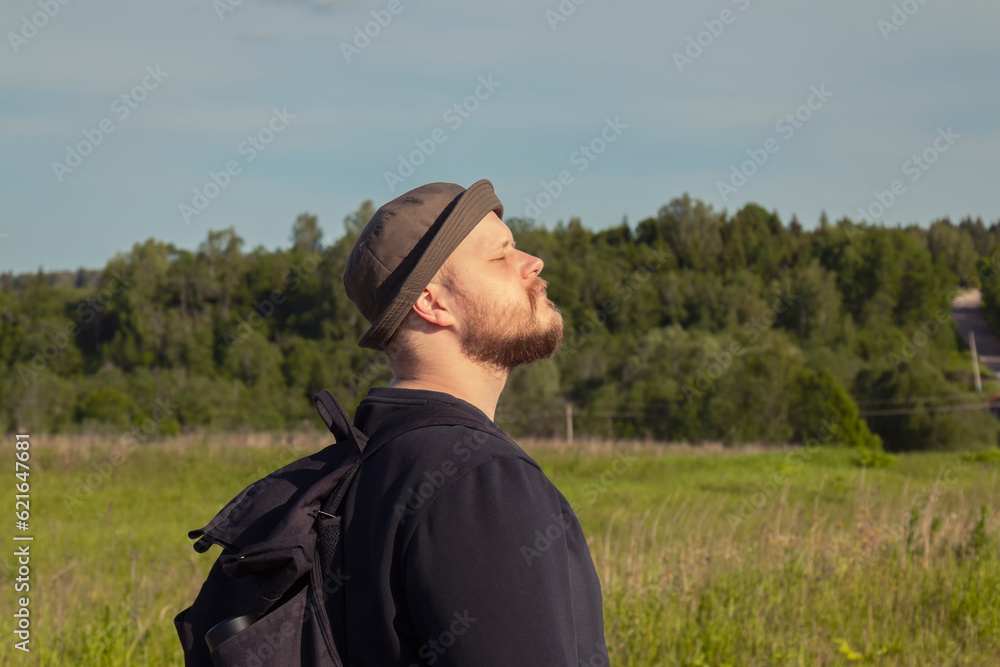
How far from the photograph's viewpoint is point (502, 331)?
165 cm

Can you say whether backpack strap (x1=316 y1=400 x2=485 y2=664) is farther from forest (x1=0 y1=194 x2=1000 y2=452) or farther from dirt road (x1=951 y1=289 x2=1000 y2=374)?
→ dirt road (x1=951 y1=289 x2=1000 y2=374)

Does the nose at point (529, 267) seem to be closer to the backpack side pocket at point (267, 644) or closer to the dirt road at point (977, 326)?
the backpack side pocket at point (267, 644)

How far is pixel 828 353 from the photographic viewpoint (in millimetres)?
48688

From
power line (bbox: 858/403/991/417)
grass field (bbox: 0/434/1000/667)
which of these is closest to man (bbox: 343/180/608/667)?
grass field (bbox: 0/434/1000/667)

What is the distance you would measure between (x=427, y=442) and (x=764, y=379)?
1604 inches

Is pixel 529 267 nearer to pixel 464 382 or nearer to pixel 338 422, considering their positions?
pixel 464 382

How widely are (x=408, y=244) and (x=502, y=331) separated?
0.24 m

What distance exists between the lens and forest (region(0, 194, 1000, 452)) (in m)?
40.6

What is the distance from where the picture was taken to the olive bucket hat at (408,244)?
163 centimetres

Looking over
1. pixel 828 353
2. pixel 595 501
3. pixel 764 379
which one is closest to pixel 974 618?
pixel 595 501

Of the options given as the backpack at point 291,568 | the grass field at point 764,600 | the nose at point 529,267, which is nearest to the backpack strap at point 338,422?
the backpack at point 291,568

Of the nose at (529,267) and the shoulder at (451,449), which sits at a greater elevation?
the nose at (529,267)

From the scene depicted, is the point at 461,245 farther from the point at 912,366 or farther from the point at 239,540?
the point at 912,366

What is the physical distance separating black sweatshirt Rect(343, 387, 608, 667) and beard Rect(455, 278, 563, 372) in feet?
0.82
